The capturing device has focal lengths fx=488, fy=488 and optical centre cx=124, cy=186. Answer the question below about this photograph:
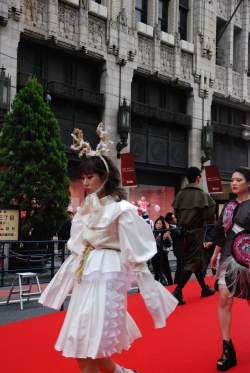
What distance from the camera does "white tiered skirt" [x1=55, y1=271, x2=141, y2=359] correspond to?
11.5 feet

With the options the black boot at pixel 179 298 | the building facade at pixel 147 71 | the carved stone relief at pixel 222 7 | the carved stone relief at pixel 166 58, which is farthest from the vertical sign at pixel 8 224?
the carved stone relief at pixel 222 7

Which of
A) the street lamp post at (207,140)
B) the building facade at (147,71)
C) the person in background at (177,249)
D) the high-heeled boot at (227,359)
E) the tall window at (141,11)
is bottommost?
the high-heeled boot at (227,359)

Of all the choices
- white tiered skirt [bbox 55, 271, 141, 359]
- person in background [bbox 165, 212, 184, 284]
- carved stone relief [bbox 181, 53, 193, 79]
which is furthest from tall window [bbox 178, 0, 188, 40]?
white tiered skirt [bbox 55, 271, 141, 359]

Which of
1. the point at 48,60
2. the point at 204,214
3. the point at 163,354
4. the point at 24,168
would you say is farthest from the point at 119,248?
the point at 48,60

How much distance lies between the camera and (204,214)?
770cm

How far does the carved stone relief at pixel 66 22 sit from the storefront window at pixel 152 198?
7817mm

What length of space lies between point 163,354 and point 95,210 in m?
2.11

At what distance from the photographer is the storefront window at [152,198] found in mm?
24062

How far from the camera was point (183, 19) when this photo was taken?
26.6 m

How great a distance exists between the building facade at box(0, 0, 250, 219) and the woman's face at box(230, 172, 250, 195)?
14.6m

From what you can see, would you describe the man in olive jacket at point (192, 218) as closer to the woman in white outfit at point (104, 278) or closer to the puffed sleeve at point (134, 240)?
the woman in white outfit at point (104, 278)

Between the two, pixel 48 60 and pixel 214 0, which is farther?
pixel 214 0

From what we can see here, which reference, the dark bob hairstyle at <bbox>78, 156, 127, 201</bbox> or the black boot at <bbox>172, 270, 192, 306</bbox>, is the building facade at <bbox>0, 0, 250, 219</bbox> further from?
the dark bob hairstyle at <bbox>78, 156, 127, 201</bbox>

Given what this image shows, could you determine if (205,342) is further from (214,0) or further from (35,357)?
(214,0)
